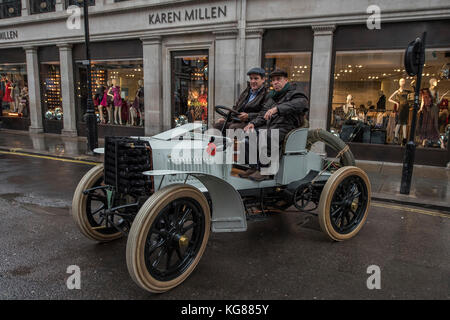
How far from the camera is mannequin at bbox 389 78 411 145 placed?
10258mm

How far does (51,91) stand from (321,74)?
13119 millimetres

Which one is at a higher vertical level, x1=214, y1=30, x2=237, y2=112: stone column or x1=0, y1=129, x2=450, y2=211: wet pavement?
x1=214, y1=30, x2=237, y2=112: stone column

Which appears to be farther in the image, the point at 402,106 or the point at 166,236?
the point at 402,106

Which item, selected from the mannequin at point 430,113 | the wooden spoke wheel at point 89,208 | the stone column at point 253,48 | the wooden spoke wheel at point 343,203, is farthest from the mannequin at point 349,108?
the wooden spoke wheel at point 89,208

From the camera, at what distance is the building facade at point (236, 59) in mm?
9820

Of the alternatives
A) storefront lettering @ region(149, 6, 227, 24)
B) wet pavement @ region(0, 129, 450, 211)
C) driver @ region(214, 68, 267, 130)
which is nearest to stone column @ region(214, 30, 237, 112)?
storefront lettering @ region(149, 6, 227, 24)

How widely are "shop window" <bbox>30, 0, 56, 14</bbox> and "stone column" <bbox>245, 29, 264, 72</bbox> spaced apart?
10.2 m

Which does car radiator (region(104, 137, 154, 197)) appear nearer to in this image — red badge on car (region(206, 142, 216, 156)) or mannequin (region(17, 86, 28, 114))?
red badge on car (region(206, 142, 216, 156))

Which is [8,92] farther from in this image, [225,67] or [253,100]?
[253,100]

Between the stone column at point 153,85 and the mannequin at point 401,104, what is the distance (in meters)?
8.26

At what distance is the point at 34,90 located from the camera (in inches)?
648

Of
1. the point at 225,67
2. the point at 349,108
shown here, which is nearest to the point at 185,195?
the point at 349,108

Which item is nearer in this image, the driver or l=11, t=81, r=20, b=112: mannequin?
the driver

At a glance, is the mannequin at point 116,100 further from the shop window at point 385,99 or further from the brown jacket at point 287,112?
the brown jacket at point 287,112
